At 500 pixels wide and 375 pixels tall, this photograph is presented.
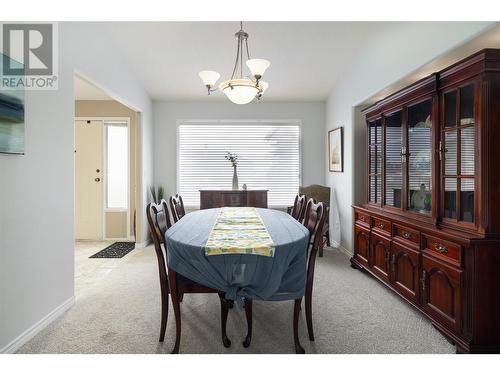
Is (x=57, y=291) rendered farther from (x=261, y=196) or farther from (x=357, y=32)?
(x=357, y=32)

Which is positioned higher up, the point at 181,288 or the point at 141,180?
the point at 141,180

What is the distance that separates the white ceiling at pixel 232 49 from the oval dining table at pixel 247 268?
265cm

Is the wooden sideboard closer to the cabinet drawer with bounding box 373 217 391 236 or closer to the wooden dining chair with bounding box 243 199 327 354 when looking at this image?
the cabinet drawer with bounding box 373 217 391 236

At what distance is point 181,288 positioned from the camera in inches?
80.2

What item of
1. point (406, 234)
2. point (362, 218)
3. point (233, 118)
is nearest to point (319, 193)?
point (362, 218)

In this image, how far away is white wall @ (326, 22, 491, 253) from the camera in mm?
2479

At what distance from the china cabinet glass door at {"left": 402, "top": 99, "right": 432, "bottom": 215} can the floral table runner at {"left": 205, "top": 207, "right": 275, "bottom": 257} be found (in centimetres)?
138

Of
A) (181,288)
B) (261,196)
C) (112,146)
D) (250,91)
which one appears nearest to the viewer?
(181,288)

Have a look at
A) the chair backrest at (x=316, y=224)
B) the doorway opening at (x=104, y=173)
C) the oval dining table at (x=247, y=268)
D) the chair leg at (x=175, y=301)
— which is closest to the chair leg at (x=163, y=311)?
the chair leg at (x=175, y=301)

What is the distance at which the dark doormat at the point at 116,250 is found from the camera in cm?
441

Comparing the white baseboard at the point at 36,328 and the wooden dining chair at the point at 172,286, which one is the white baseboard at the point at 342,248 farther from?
the white baseboard at the point at 36,328

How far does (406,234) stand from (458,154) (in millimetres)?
818
